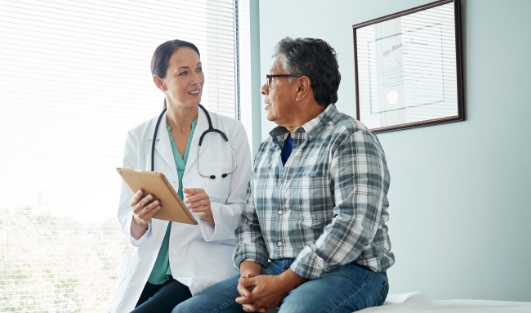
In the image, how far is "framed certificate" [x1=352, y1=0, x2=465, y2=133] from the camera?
223cm

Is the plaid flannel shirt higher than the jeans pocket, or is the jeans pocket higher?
the plaid flannel shirt

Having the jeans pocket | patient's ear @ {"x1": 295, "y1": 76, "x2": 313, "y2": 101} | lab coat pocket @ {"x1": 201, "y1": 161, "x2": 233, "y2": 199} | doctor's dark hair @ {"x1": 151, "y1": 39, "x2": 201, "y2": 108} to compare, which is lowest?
the jeans pocket

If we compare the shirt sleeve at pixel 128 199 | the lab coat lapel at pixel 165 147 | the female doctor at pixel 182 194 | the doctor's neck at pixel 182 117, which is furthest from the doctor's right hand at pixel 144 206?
the doctor's neck at pixel 182 117

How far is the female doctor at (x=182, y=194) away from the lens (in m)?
1.81

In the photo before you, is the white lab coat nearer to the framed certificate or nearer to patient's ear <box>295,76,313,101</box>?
patient's ear <box>295,76,313,101</box>

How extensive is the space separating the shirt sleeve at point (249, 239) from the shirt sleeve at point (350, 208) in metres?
0.22

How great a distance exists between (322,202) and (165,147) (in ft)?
2.01

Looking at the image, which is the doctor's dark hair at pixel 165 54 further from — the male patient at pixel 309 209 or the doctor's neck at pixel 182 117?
the male patient at pixel 309 209

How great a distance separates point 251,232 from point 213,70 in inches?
56.0

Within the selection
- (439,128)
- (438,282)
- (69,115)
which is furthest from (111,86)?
(438,282)

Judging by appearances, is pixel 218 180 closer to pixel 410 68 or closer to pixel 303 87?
pixel 303 87

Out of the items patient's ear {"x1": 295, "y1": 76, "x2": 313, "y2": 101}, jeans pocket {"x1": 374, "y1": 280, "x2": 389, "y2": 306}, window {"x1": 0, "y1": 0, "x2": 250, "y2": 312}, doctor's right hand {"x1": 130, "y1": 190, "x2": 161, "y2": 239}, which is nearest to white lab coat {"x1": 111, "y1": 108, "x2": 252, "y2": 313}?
doctor's right hand {"x1": 130, "y1": 190, "x2": 161, "y2": 239}

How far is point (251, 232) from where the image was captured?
1.84m

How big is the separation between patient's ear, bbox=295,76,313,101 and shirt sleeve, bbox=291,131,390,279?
0.74 ft
